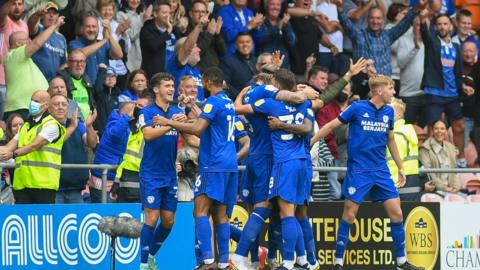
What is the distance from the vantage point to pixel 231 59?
74.2ft

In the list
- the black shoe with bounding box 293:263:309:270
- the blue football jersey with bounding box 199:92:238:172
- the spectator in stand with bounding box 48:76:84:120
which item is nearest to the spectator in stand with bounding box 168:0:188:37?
the spectator in stand with bounding box 48:76:84:120

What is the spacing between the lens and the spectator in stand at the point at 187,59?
71.3 ft

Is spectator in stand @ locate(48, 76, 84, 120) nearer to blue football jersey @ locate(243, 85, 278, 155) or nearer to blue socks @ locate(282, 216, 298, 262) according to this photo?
blue football jersey @ locate(243, 85, 278, 155)

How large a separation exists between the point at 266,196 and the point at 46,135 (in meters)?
3.03

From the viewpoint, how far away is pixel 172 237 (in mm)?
19094

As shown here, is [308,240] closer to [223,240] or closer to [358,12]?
[223,240]

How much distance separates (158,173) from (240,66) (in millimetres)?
5514

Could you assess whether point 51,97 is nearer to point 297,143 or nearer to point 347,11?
point 297,143

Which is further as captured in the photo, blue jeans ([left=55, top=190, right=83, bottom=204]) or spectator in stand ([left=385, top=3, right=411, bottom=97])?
spectator in stand ([left=385, top=3, right=411, bottom=97])

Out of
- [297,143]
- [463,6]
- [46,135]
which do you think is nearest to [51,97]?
[46,135]

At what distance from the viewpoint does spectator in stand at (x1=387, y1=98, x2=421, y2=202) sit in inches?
798

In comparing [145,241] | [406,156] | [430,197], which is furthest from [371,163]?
[430,197]

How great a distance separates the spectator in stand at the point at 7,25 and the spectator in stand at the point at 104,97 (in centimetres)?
134

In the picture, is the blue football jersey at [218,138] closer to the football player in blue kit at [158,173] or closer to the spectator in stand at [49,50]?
the football player in blue kit at [158,173]
